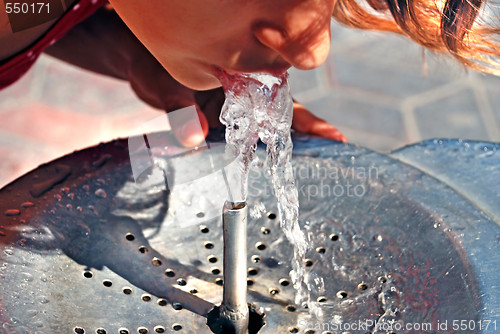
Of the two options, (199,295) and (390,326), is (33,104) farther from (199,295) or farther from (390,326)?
(390,326)

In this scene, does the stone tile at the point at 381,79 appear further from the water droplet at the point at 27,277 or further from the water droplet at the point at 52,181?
the water droplet at the point at 27,277

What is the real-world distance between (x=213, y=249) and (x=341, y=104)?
→ 3.32 ft

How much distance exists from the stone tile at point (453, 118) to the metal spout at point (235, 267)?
41.5 inches

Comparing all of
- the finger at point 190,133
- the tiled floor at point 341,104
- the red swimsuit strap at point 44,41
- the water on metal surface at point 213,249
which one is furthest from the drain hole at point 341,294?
the tiled floor at point 341,104

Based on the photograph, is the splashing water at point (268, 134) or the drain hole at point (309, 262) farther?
the drain hole at point (309, 262)

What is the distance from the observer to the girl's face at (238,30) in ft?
1.88

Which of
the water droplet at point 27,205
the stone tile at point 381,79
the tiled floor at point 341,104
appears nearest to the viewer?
the water droplet at point 27,205

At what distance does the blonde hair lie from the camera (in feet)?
2.28

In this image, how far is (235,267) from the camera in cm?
71

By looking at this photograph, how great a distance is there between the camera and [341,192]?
33.6 inches

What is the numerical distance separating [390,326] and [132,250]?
271 mm

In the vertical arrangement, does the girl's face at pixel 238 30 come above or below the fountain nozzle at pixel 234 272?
above

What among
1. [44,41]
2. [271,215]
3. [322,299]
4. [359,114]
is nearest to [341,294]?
[322,299]

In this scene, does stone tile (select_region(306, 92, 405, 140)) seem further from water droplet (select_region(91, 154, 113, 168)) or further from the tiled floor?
water droplet (select_region(91, 154, 113, 168))
